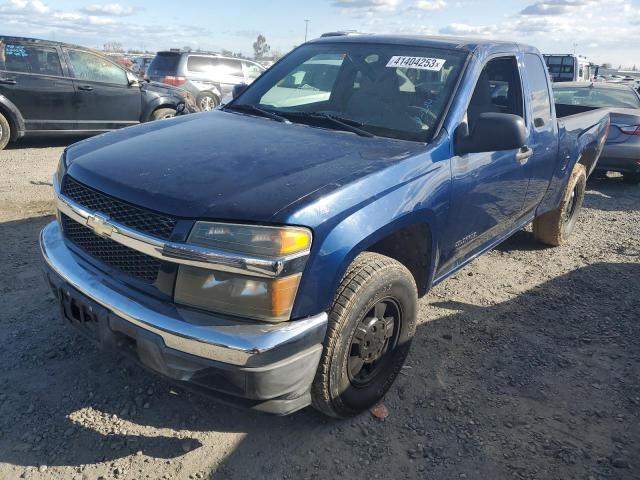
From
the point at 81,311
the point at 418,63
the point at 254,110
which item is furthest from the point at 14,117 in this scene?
the point at 418,63

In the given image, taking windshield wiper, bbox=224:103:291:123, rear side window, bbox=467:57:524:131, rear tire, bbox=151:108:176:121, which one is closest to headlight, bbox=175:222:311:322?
windshield wiper, bbox=224:103:291:123

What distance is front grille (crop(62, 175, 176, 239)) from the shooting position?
2.15 m

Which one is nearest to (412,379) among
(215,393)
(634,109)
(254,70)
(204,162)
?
(215,393)

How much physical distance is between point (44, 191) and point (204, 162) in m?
4.46

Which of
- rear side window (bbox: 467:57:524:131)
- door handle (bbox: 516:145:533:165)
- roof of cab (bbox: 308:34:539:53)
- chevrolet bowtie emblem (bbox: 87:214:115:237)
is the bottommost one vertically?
chevrolet bowtie emblem (bbox: 87:214:115:237)

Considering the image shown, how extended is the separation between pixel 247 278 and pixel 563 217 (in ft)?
14.0

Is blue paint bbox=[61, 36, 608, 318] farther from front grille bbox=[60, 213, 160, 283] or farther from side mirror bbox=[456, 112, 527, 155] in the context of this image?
front grille bbox=[60, 213, 160, 283]

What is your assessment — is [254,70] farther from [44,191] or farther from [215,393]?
[215,393]

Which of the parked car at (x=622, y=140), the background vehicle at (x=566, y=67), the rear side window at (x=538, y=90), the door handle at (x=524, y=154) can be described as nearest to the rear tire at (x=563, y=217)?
the rear side window at (x=538, y=90)

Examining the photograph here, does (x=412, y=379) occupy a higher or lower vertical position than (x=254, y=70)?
lower

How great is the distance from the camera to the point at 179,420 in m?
2.65

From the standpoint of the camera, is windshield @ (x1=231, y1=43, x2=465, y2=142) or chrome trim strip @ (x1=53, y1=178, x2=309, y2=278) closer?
chrome trim strip @ (x1=53, y1=178, x2=309, y2=278)

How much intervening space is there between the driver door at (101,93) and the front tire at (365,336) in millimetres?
7732

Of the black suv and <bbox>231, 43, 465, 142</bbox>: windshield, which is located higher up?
<bbox>231, 43, 465, 142</bbox>: windshield
